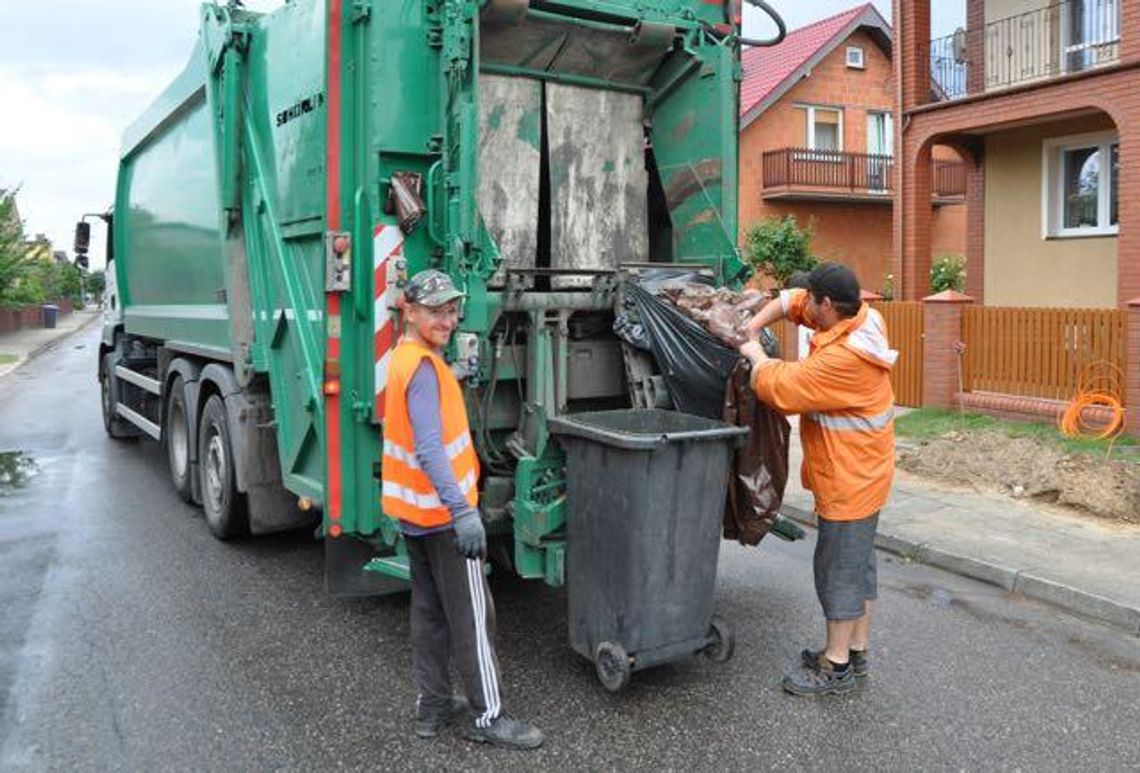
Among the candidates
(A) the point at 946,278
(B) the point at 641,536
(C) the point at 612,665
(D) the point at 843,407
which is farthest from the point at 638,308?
(A) the point at 946,278

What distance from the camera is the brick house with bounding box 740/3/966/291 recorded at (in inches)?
909

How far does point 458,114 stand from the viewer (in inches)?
165

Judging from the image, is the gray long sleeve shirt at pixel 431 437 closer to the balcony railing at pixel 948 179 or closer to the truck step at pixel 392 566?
the truck step at pixel 392 566

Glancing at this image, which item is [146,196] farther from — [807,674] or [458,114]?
[807,674]

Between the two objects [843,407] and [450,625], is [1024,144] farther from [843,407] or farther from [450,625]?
[450,625]

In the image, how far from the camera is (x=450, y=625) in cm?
361

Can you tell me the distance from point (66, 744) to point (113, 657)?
2.82ft

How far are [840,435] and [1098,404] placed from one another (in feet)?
20.9

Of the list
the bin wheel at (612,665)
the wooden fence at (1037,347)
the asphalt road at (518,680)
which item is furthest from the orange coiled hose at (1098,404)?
the bin wheel at (612,665)

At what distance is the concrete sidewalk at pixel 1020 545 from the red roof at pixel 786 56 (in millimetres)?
17168

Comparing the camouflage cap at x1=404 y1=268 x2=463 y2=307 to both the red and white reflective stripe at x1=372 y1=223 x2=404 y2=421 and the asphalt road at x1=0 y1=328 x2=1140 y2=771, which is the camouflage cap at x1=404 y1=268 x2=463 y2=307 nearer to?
the red and white reflective stripe at x1=372 y1=223 x2=404 y2=421

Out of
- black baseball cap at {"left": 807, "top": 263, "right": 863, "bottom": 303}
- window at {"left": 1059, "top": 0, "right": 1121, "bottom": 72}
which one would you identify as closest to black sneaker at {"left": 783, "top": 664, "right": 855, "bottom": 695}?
black baseball cap at {"left": 807, "top": 263, "right": 863, "bottom": 303}

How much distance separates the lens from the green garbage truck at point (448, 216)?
4289 mm

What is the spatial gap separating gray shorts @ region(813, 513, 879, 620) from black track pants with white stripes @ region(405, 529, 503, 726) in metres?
1.36
